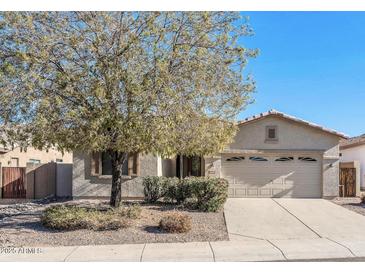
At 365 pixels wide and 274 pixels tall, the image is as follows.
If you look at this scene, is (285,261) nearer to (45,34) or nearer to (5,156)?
(45,34)

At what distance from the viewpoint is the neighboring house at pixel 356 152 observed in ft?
88.7

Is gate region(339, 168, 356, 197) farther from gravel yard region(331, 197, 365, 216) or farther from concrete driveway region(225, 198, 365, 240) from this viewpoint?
concrete driveway region(225, 198, 365, 240)

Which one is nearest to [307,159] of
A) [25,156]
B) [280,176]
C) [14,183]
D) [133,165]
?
[280,176]

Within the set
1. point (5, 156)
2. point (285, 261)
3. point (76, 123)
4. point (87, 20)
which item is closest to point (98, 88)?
point (76, 123)

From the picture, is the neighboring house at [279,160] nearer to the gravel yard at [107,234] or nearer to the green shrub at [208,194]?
the green shrub at [208,194]

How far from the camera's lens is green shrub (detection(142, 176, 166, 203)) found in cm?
1728

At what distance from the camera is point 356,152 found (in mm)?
28312

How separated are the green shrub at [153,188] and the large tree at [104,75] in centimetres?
508

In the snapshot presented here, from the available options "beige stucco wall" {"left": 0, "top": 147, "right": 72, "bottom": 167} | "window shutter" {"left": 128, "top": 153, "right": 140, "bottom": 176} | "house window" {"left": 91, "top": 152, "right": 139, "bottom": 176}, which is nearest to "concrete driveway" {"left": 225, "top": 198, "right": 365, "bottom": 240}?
"window shutter" {"left": 128, "top": 153, "right": 140, "bottom": 176}

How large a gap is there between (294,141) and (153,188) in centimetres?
700

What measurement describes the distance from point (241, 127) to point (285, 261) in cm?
1117

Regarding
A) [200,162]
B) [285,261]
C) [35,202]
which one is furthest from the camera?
[200,162]

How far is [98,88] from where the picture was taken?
1112cm

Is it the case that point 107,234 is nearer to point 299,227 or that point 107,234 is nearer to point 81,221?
point 81,221
